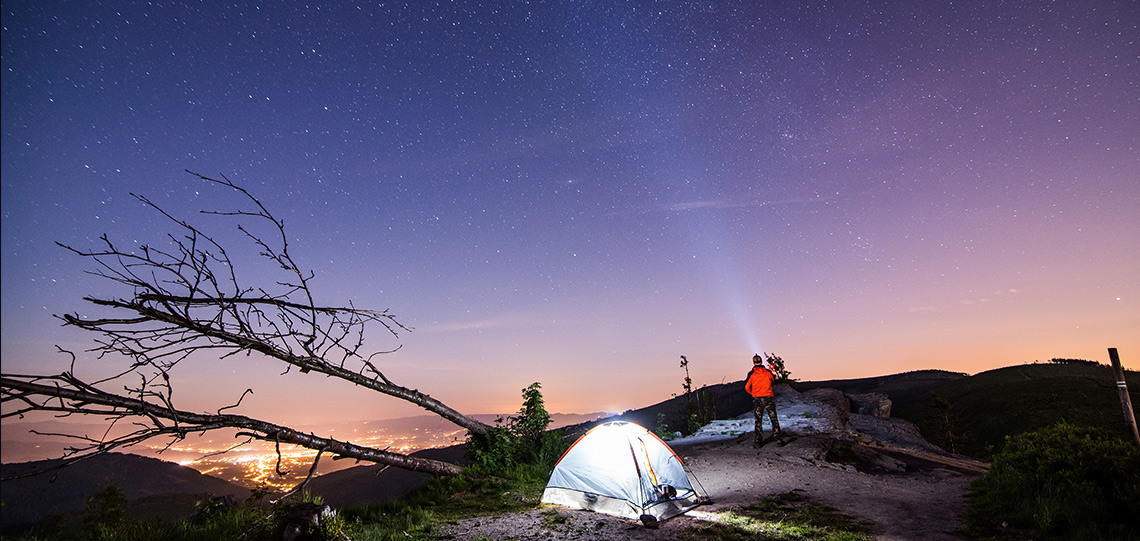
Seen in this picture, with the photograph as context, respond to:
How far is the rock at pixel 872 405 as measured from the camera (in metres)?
27.7

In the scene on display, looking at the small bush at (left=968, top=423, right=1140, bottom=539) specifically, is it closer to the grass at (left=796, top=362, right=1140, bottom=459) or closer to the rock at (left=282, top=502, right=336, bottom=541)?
the rock at (left=282, top=502, right=336, bottom=541)

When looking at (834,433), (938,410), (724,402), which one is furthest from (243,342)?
(724,402)

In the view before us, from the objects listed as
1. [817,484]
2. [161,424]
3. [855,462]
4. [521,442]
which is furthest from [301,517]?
[855,462]

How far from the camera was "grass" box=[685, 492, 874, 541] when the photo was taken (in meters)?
8.18

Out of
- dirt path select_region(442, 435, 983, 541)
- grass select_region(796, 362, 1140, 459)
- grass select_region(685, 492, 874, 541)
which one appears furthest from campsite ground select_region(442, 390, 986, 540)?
grass select_region(796, 362, 1140, 459)

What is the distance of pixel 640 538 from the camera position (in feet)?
27.7

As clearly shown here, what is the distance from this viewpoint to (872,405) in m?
28.1

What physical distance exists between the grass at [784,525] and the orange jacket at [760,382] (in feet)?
20.6

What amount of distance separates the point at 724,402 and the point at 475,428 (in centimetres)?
5134

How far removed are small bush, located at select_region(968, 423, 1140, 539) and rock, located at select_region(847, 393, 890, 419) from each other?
1885 cm

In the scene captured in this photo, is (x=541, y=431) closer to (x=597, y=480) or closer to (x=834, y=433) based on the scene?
(x=597, y=480)

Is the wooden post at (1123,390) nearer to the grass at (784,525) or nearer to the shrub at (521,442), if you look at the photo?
the grass at (784,525)

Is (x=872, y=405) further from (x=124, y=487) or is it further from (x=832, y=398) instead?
(x=124, y=487)

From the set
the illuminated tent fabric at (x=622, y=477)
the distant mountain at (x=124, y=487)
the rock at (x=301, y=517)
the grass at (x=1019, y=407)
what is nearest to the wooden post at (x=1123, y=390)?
the illuminated tent fabric at (x=622, y=477)
